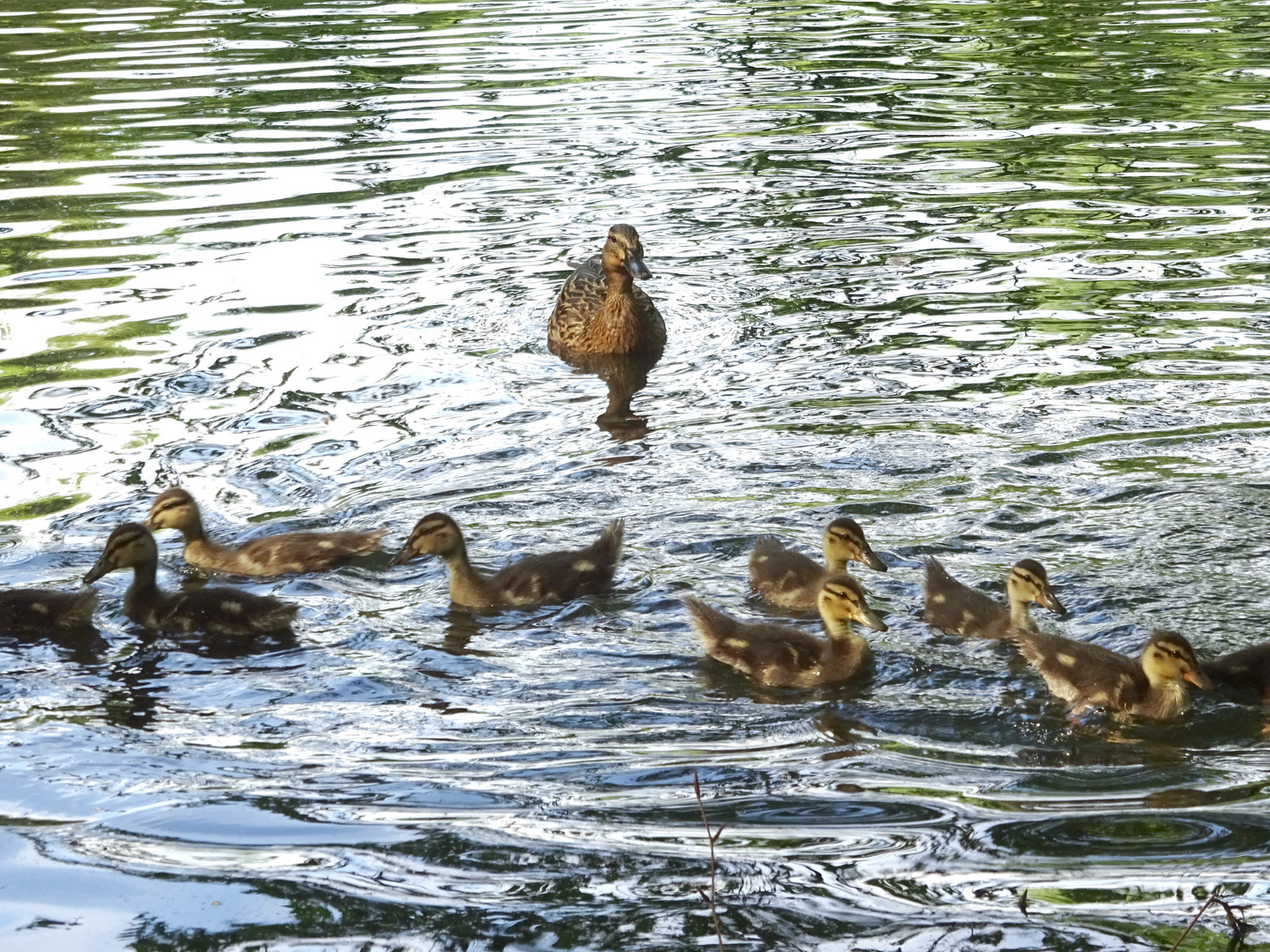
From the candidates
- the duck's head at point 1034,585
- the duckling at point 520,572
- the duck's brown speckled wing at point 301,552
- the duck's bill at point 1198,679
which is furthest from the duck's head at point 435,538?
the duck's bill at point 1198,679

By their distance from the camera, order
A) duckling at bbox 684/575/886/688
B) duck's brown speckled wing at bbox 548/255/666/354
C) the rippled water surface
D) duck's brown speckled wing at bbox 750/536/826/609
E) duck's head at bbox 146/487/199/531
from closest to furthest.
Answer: the rippled water surface
duckling at bbox 684/575/886/688
duck's brown speckled wing at bbox 750/536/826/609
duck's head at bbox 146/487/199/531
duck's brown speckled wing at bbox 548/255/666/354

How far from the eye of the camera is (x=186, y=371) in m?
9.30

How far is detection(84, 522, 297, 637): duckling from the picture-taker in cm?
633

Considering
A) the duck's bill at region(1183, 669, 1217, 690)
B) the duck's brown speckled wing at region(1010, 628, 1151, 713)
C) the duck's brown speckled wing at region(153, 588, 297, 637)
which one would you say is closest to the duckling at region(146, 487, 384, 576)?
the duck's brown speckled wing at region(153, 588, 297, 637)

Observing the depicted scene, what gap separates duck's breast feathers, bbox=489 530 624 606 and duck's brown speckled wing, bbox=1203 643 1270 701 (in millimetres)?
2267

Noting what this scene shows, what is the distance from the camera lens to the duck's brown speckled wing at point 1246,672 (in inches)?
220

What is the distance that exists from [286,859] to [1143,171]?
9487 millimetres

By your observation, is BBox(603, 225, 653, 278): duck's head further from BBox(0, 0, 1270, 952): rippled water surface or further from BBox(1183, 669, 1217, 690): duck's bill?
BBox(1183, 669, 1217, 690): duck's bill

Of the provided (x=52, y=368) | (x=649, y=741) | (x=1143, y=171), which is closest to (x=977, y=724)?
(x=649, y=741)

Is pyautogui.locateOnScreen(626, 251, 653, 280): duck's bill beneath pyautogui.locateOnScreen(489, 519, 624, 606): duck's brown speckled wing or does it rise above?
above

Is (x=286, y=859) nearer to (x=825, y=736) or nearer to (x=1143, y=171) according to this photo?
(x=825, y=736)

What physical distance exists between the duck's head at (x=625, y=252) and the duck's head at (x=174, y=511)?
3.58 meters

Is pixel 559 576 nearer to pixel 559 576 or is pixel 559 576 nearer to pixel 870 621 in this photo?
pixel 559 576

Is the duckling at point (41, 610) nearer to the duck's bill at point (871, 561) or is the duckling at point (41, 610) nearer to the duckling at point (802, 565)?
the duckling at point (802, 565)
